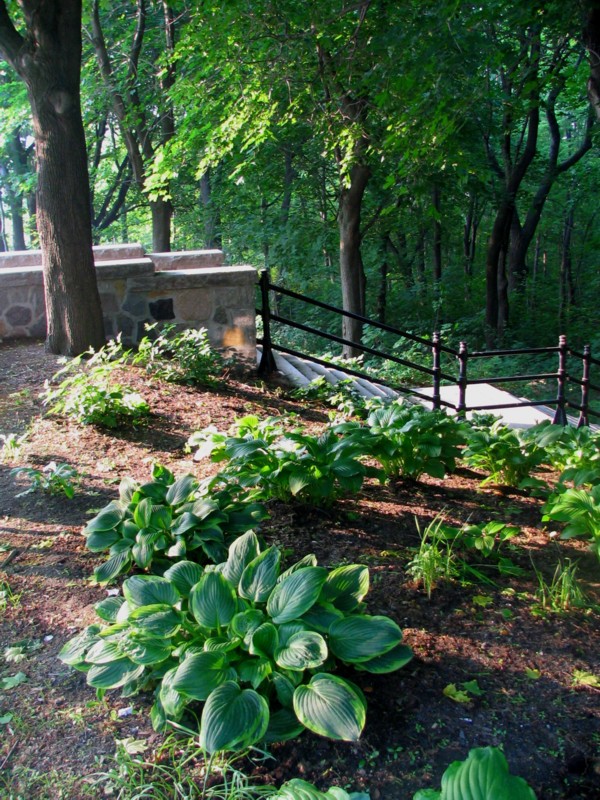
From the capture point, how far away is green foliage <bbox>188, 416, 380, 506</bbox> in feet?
10.3

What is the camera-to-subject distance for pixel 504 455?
3.85 meters

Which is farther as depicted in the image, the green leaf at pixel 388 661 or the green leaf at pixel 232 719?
the green leaf at pixel 388 661

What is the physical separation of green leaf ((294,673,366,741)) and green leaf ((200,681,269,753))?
106 millimetres

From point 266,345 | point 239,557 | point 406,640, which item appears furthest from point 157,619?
point 266,345

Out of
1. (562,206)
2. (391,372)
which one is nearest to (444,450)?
(391,372)

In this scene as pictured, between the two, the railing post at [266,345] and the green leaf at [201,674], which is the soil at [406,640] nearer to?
the green leaf at [201,674]

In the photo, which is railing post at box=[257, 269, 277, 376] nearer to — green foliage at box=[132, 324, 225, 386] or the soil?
green foliage at box=[132, 324, 225, 386]

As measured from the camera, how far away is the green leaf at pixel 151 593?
89.7 inches

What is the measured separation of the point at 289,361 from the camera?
23.8 ft

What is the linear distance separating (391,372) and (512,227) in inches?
350

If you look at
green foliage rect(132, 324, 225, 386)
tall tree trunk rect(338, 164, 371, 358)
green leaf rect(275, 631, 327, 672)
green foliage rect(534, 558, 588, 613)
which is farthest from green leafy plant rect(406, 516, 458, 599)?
tall tree trunk rect(338, 164, 371, 358)

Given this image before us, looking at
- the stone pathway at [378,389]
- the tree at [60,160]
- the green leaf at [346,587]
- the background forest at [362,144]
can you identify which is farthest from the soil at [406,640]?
the background forest at [362,144]

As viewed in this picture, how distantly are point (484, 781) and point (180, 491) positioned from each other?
171 centimetres

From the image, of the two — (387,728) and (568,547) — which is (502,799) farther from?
(568,547)
